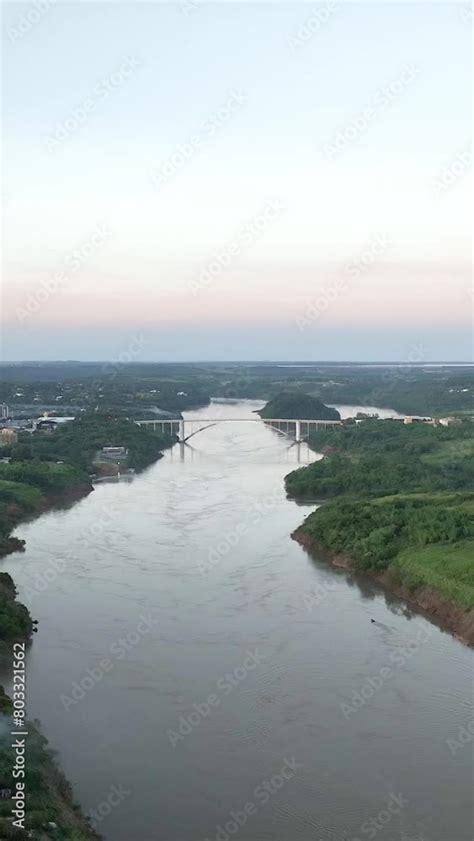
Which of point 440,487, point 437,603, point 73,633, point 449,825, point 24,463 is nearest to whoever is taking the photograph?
point 449,825

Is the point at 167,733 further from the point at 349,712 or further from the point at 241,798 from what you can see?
the point at 349,712

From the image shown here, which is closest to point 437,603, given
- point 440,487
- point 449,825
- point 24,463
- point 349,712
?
point 349,712

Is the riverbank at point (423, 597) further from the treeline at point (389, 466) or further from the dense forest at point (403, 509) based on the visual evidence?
the treeline at point (389, 466)

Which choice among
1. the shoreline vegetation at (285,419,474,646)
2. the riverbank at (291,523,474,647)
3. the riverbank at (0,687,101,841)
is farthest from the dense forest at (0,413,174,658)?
the shoreline vegetation at (285,419,474,646)

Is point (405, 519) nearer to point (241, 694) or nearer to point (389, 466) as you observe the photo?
point (241, 694)

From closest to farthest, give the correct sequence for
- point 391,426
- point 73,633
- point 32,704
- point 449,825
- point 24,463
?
point 449,825 → point 32,704 → point 73,633 → point 24,463 → point 391,426

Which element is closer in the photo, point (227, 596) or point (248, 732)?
point (248, 732)

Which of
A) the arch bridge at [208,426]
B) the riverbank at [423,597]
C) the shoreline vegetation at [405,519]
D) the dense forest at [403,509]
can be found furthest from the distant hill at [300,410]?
the riverbank at [423,597]
